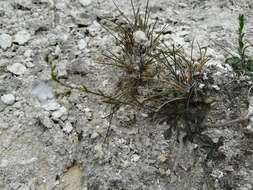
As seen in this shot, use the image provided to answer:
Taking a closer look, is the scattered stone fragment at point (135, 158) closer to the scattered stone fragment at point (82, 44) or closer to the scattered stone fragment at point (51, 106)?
the scattered stone fragment at point (51, 106)

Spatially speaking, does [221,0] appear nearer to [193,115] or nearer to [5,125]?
[193,115]

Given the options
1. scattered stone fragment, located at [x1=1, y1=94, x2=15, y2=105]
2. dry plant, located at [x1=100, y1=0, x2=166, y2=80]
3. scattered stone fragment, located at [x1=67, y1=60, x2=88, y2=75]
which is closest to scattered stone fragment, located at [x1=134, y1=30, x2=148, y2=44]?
dry plant, located at [x1=100, y1=0, x2=166, y2=80]

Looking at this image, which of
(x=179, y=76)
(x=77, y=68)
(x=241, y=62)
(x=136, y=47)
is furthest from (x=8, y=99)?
(x=241, y=62)

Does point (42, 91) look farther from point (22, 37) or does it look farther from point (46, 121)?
point (22, 37)

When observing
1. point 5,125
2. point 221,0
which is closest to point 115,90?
point 5,125

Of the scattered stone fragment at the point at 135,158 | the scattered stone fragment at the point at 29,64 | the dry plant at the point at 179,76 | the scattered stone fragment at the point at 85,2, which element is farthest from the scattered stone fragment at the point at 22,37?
the scattered stone fragment at the point at 135,158

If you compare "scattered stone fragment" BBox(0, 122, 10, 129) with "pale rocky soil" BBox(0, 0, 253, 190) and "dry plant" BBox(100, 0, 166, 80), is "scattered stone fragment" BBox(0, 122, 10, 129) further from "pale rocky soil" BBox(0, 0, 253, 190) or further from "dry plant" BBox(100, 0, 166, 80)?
"dry plant" BBox(100, 0, 166, 80)
